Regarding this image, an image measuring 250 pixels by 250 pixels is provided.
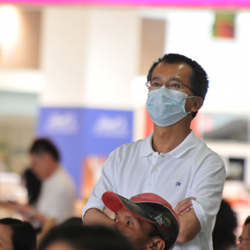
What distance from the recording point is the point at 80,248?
709 mm

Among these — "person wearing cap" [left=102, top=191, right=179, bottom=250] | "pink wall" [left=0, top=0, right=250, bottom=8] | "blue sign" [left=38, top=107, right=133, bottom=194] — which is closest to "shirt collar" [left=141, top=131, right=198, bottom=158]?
"person wearing cap" [left=102, top=191, right=179, bottom=250]

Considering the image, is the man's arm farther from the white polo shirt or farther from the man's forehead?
the man's forehead

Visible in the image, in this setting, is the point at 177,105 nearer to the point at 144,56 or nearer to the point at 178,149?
the point at 178,149

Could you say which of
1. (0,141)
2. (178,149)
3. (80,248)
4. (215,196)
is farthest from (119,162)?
(0,141)

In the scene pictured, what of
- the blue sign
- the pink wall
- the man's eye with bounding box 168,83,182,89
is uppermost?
the pink wall

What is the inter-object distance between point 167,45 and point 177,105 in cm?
710

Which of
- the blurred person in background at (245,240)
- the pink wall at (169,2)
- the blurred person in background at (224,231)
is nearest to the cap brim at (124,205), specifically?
the blurred person in background at (245,240)

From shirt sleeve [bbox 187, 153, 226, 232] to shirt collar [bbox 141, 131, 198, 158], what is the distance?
0.25ft

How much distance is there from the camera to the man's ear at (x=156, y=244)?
129 cm

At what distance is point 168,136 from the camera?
188 cm

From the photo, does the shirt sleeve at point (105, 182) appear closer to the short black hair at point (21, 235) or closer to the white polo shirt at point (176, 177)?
the white polo shirt at point (176, 177)

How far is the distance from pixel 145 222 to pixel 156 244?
0.07 metres

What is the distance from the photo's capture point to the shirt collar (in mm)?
1827

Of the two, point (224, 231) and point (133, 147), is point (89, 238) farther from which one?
point (224, 231)
